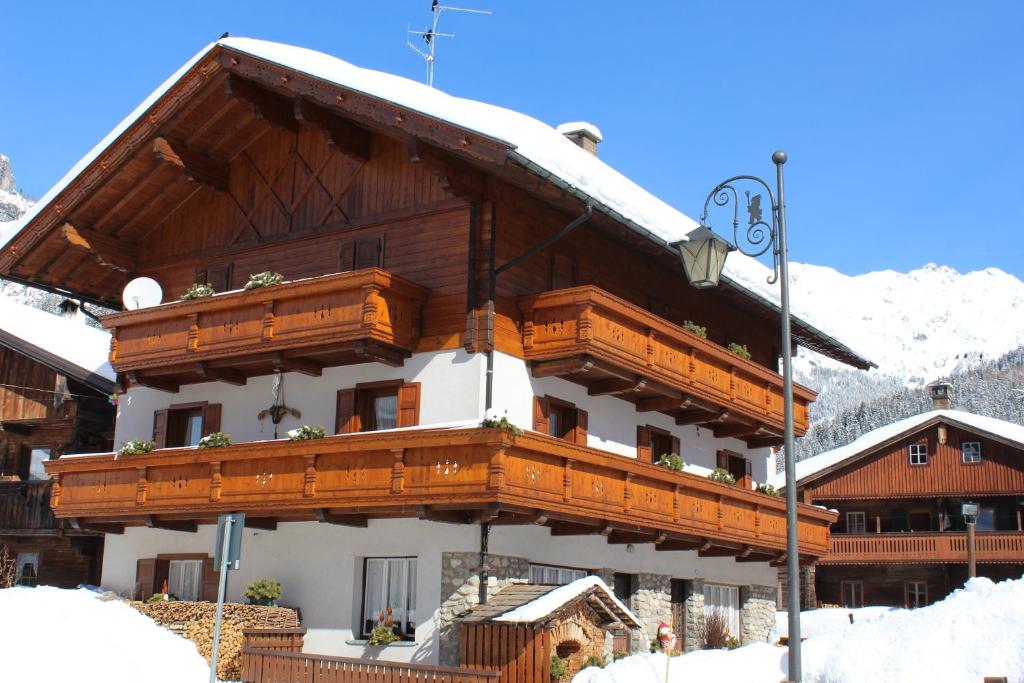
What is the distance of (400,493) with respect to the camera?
2100 centimetres

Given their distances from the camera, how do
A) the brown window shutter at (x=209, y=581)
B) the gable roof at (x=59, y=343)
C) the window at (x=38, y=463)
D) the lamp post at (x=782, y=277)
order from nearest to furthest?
1. the lamp post at (x=782, y=277)
2. the brown window shutter at (x=209, y=581)
3. the gable roof at (x=59, y=343)
4. the window at (x=38, y=463)

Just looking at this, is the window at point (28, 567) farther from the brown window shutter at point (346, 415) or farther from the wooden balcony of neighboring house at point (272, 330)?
the brown window shutter at point (346, 415)

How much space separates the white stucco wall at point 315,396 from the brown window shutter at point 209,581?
264 cm

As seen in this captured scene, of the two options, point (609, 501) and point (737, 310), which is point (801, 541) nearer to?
point (737, 310)

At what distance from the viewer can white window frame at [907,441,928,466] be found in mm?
49281

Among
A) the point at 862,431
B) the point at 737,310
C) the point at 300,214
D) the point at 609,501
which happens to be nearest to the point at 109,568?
the point at 300,214

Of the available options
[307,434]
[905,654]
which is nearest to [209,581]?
[307,434]

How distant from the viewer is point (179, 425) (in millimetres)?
27625

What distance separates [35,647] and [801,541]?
19.0m

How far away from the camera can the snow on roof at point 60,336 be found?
32625 mm

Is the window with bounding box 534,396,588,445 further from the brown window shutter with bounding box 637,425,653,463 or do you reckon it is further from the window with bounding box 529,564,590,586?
the window with bounding box 529,564,590,586

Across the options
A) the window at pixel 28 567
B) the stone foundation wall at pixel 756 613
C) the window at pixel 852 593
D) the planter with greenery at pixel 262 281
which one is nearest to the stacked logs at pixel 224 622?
the planter with greenery at pixel 262 281

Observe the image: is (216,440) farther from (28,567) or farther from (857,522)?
(857,522)

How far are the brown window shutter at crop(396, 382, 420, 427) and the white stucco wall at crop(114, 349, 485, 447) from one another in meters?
0.10
